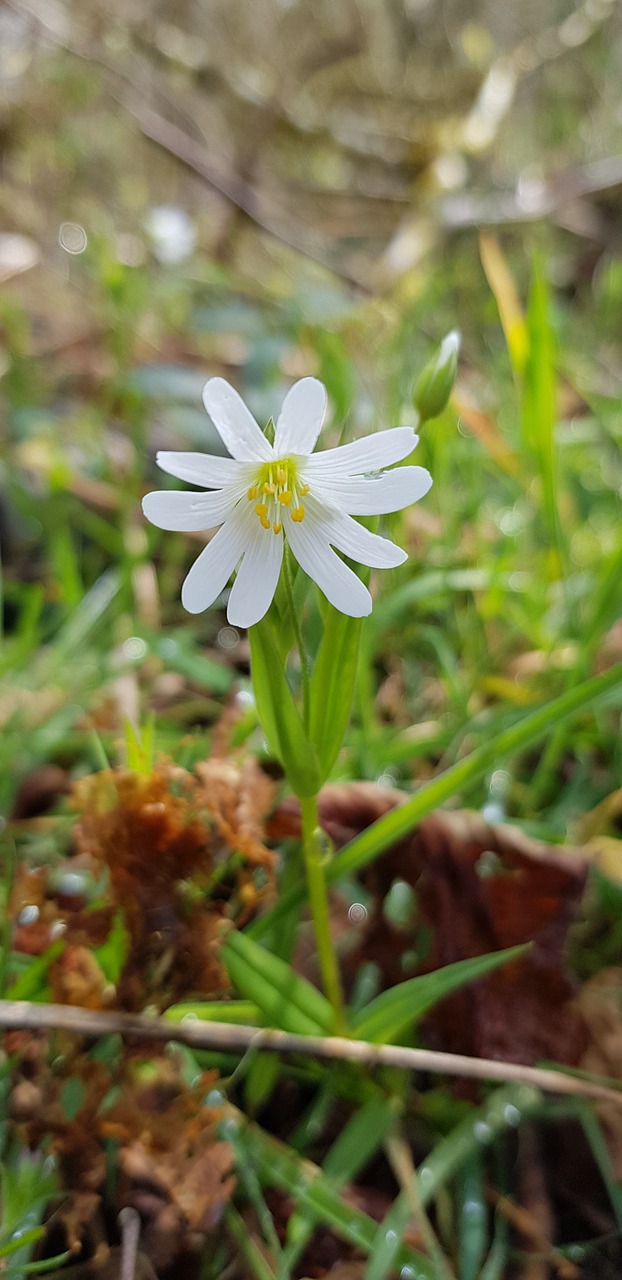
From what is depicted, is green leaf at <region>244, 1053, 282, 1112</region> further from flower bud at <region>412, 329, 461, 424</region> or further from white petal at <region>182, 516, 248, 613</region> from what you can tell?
flower bud at <region>412, 329, 461, 424</region>

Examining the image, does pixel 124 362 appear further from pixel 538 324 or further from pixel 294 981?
→ pixel 294 981

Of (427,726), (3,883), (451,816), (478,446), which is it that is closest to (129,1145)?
(3,883)

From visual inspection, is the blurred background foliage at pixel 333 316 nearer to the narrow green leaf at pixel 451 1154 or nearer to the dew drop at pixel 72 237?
the dew drop at pixel 72 237

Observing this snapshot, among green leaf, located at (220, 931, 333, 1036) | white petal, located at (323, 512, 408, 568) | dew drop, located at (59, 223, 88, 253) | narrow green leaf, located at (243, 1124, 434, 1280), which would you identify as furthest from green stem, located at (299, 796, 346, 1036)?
dew drop, located at (59, 223, 88, 253)

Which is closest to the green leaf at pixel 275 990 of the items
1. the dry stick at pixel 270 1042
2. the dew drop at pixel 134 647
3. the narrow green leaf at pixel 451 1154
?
the dry stick at pixel 270 1042

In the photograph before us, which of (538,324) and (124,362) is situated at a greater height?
(124,362)

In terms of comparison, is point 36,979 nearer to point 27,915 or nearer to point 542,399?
point 27,915

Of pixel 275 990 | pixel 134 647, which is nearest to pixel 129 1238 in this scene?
pixel 275 990
